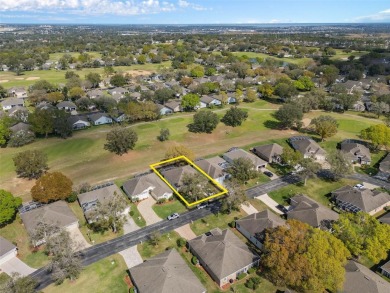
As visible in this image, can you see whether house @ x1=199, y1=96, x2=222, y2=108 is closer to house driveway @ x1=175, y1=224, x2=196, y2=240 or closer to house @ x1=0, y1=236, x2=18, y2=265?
house driveway @ x1=175, y1=224, x2=196, y2=240

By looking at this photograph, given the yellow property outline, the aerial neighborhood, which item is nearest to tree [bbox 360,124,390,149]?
the aerial neighborhood

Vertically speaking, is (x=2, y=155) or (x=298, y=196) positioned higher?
(x=298, y=196)

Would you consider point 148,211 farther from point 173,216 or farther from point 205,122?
point 205,122

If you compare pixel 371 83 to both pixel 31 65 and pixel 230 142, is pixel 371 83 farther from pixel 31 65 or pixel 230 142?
pixel 31 65

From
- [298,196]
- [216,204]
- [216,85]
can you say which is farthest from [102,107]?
[298,196]

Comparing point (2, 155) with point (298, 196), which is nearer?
point (298, 196)

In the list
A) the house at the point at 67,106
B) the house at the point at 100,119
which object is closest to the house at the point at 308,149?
the house at the point at 100,119
